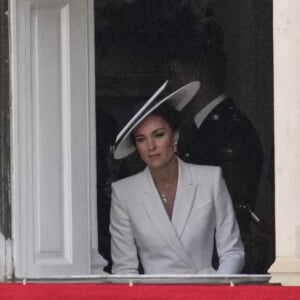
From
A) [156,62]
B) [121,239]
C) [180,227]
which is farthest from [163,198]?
[156,62]

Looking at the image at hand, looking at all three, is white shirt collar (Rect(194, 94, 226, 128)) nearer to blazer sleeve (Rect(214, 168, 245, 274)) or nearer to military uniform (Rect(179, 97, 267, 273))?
military uniform (Rect(179, 97, 267, 273))

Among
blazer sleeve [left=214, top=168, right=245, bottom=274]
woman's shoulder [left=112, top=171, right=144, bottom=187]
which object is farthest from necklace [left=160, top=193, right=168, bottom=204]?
blazer sleeve [left=214, top=168, right=245, bottom=274]

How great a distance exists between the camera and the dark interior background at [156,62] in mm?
10016

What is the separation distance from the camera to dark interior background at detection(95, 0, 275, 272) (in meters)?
10.0

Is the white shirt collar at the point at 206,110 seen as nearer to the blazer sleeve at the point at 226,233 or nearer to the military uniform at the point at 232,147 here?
the military uniform at the point at 232,147

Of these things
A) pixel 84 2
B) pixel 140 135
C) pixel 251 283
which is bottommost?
pixel 251 283

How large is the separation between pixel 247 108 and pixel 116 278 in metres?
1.32

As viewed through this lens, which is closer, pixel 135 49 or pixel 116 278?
pixel 116 278

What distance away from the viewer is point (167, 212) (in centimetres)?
978

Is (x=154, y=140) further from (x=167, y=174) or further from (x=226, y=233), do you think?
(x=226, y=233)

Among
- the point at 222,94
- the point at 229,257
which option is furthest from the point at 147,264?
the point at 222,94

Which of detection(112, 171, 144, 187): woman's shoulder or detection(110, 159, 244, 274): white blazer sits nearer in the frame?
detection(110, 159, 244, 274): white blazer

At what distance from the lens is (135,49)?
401 inches

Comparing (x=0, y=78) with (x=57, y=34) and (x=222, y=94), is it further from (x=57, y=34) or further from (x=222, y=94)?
(x=222, y=94)
